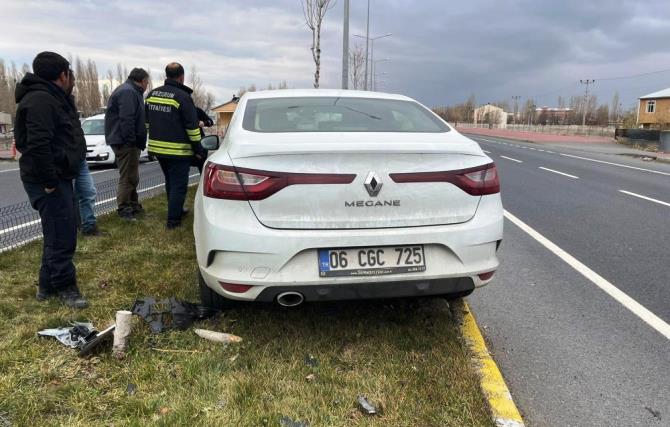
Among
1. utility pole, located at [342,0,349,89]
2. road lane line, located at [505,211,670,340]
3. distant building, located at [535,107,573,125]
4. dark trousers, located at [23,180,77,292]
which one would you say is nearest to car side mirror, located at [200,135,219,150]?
dark trousers, located at [23,180,77,292]

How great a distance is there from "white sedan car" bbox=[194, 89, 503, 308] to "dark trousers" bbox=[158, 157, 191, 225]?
2999mm

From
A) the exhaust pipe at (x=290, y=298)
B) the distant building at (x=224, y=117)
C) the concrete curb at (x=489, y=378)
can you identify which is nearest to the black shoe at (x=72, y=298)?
the exhaust pipe at (x=290, y=298)

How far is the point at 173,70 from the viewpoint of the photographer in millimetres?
5992

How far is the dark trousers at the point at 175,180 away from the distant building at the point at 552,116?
138601 millimetres

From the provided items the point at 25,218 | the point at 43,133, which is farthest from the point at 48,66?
the point at 25,218

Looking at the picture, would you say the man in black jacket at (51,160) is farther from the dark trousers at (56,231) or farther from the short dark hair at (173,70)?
the short dark hair at (173,70)

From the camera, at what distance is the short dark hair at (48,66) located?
3641mm

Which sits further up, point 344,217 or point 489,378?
point 344,217

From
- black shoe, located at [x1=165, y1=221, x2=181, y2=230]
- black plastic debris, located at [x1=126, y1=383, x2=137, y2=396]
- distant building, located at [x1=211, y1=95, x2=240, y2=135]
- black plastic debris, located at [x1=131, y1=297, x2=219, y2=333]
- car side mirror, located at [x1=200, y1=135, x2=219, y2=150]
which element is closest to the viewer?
black plastic debris, located at [x1=126, y1=383, x2=137, y2=396]

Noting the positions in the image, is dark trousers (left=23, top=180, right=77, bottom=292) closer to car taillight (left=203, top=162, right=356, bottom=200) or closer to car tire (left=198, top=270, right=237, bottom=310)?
car tire (left=198, top=270, right=237, bottom=310)

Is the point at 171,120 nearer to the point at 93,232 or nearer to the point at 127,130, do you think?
→ the point at 127,130

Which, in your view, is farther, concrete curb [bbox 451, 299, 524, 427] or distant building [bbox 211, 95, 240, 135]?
distant building [bbox 211, 95, 240, 135]

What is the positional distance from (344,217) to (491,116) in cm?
13206

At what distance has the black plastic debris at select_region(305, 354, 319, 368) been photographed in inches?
117
